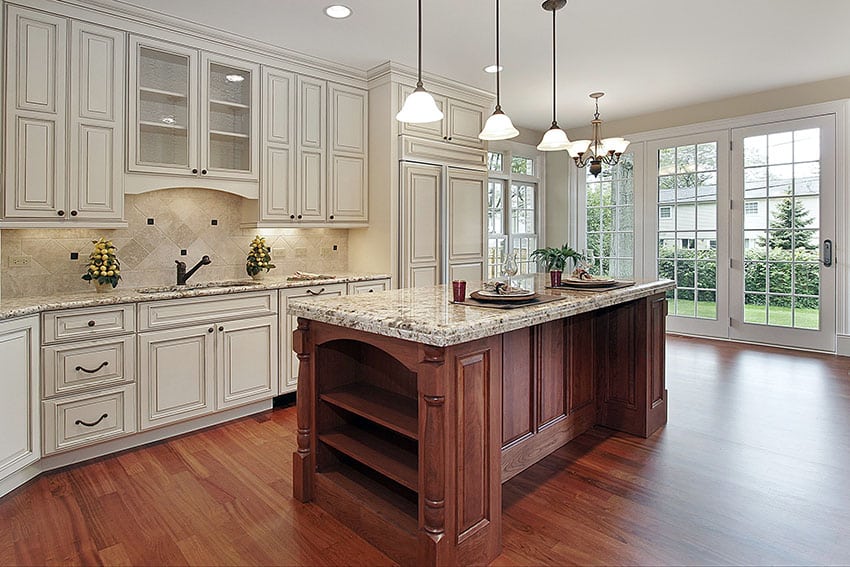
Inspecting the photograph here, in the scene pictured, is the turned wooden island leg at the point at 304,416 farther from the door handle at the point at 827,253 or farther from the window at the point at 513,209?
the door handle at the point at 827,253

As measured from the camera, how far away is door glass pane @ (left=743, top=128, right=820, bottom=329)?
17.3 feet

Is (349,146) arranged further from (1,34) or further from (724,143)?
(724,143)

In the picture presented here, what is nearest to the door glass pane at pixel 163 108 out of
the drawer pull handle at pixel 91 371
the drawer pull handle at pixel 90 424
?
the drawer pull handle at pixel 91 371

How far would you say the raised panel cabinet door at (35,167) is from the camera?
2.81 m

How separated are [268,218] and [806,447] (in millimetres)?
3781

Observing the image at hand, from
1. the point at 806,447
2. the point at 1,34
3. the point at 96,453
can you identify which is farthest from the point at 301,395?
the point at 806,447

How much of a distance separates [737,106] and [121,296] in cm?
615

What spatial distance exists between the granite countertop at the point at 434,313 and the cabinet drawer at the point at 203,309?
4.01 ft

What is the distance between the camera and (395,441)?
7.43 ft

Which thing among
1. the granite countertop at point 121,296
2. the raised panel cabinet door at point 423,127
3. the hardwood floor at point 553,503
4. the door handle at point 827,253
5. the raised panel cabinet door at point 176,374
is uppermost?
the raised panel cabinet door at point 423,127

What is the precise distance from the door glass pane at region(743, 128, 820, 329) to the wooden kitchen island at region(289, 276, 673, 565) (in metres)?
3.10

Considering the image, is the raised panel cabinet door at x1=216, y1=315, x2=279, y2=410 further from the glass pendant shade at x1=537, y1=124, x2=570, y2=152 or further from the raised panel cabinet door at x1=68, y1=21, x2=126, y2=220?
the glass pendant shade at x1=537, y1=124, x2=570, y2=152

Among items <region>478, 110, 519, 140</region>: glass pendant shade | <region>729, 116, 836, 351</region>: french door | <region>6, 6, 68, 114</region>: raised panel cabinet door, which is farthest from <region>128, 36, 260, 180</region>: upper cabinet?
<region>729, 116, 836, 351</region>: french door

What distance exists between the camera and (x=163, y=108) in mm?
3416
